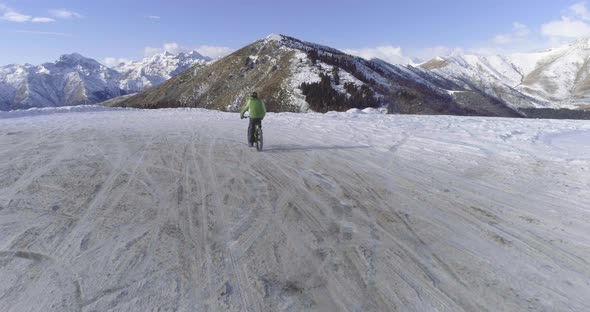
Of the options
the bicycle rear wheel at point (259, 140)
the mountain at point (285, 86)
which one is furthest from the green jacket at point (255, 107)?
the mountain at point (285, 86)

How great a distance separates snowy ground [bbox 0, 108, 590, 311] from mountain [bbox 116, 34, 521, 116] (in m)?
95.9

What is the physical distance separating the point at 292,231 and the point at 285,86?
126 m

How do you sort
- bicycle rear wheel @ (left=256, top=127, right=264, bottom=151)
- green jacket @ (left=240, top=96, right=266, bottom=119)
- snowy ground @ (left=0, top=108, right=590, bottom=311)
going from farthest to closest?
green jacket @ (left=240, top=96, right=266, bottom=119), bicycle rear wheel @ (left=256, top=127, right=264, bottom=151), snowy ground @ (left=0, top=108, right=590, bottom=311)

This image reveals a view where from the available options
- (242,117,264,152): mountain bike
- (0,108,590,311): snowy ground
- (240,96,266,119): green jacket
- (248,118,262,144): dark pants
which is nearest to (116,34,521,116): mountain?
(240,96,266,119): green jacket

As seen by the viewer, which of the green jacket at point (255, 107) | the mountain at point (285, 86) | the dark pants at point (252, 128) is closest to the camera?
the dark pants at point (252, 128)

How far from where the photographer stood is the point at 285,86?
128000mm

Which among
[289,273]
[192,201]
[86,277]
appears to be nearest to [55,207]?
[192,201]

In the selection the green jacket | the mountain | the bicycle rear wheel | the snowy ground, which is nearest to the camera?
the snowy ground

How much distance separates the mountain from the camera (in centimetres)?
11162

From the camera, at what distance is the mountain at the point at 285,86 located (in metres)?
112

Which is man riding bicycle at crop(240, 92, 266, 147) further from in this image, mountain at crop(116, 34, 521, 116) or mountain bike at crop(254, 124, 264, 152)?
mountain at crop(116, 34, 521, 116)

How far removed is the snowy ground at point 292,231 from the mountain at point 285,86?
3775 inches

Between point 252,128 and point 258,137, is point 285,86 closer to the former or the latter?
point 252,128

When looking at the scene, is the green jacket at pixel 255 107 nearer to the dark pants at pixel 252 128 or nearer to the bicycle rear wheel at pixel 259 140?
the dark pants at pixel 252 128
